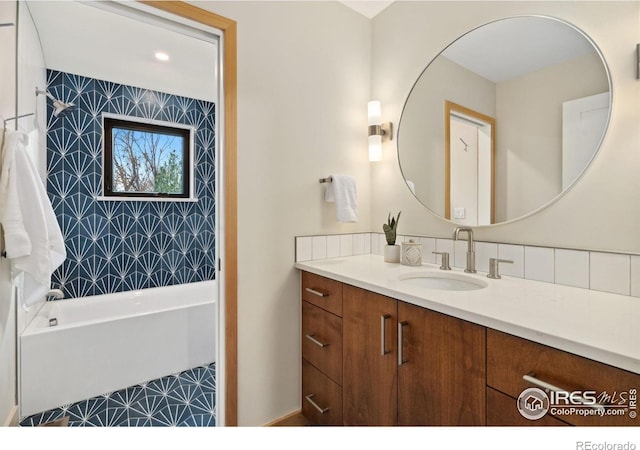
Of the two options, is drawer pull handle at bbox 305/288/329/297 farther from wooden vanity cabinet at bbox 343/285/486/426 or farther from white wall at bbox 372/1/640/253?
white wall at bbox 372/1/640/253

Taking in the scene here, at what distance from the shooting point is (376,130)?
6.28ft

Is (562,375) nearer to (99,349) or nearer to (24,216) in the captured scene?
(24,216)

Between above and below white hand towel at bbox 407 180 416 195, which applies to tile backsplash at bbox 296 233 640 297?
below

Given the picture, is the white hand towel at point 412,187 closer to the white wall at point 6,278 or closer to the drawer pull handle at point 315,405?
the drawer pull handle at point 315,405

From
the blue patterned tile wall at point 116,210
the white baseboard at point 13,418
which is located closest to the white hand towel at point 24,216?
the white baseboard at point 13,418

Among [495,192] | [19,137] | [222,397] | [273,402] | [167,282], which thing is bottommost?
[273,402]

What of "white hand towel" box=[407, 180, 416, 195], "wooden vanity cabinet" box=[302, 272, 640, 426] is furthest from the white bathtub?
"white hand towel" box=[407, 180, 416, 195]

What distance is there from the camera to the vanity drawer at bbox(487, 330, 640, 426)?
0.67 meters

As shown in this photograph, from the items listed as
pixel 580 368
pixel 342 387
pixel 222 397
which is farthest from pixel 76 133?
pixel 580 368

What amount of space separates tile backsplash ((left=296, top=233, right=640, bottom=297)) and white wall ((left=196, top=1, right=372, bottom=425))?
10 cm

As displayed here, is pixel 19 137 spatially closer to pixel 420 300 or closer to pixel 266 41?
pixel 266 41

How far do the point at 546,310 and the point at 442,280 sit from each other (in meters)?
0.59

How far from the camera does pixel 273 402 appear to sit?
1627 millimetres

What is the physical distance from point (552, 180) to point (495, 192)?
232 mm
